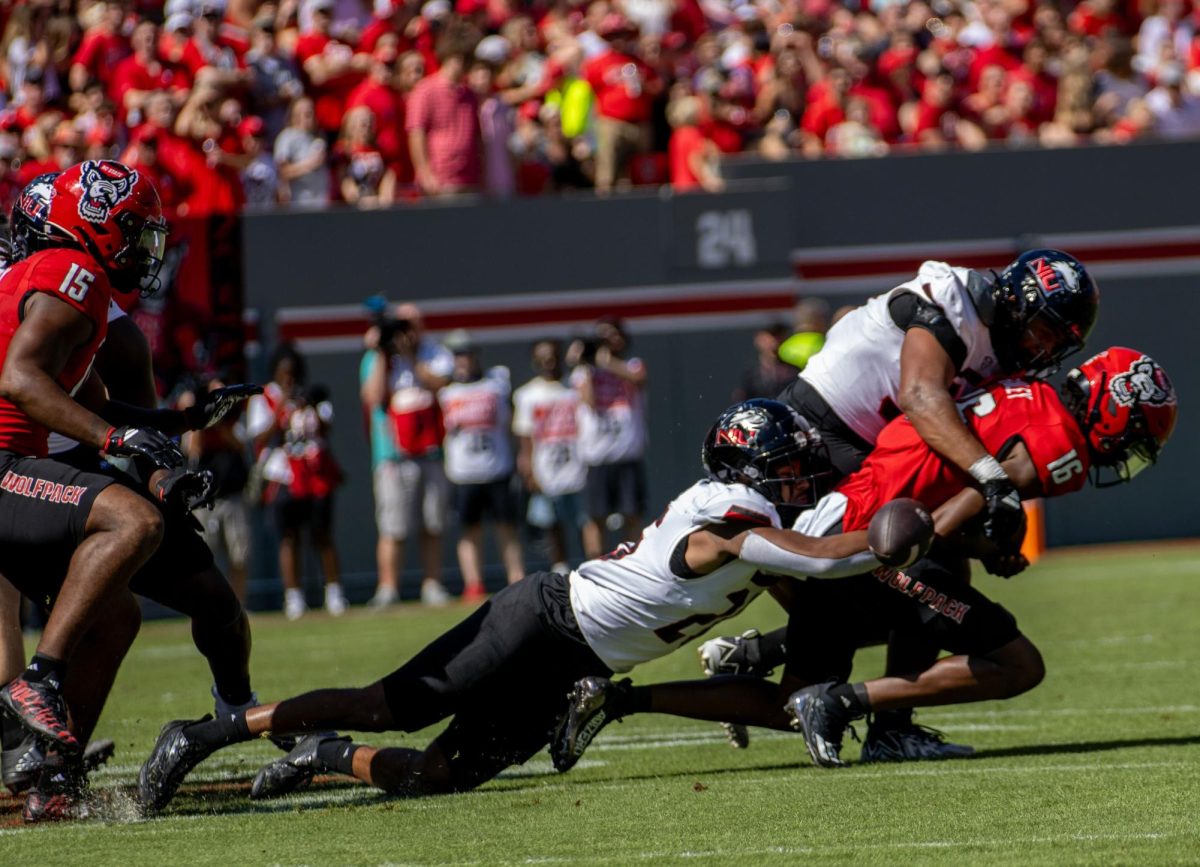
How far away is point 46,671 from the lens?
16.5 ft

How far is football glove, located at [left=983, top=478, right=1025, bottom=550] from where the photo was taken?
5668 millimetres

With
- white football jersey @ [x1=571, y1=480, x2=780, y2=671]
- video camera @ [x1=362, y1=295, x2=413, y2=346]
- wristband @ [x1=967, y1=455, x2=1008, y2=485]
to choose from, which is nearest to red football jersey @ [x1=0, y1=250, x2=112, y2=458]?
white football jersey @ [x1=571, y1=480, x2=780, y2=671]

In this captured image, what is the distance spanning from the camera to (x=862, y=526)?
5785 mm

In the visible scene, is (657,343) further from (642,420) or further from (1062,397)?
(1062,397)

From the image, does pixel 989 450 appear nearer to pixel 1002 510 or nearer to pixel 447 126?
pixel 1002 510

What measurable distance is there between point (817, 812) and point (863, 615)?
1.20 meters

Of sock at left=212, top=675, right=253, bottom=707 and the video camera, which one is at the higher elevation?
sock at left=212, top=675, right=253, bottom=707

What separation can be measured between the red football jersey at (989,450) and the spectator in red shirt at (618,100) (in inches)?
363

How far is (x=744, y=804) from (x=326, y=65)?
10259 mm

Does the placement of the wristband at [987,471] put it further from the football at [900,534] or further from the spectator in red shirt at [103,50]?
the spectator in red shirt at [103,50]

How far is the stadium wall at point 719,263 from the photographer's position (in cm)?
1443

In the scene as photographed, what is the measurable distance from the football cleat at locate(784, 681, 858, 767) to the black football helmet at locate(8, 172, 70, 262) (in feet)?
8.80

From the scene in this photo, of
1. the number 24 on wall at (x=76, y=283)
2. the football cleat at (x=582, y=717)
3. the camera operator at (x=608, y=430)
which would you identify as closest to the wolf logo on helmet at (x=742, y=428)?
the football cleat at (x=582, y=717)

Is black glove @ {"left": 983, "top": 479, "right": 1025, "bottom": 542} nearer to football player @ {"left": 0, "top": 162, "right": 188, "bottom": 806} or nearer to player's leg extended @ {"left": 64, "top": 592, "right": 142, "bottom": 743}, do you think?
football player @ {"left": 0, "top": 162, "right": 188, "bottom": 806}
